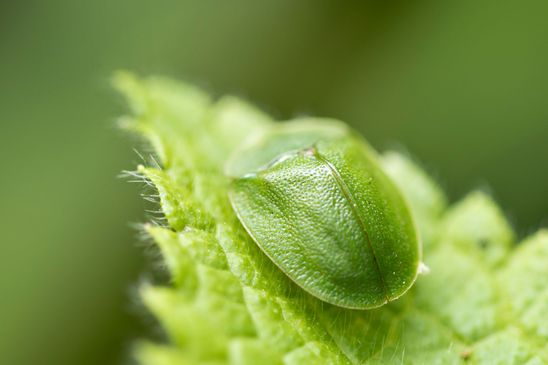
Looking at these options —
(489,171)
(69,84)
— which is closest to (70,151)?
(69,84)

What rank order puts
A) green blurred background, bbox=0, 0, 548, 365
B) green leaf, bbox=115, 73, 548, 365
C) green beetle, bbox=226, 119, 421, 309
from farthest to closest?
green blurred background, bbox=0, 0, 548, 365
green beetle, bbox=226, 119, 421, 309
green leaf, bbox=115, 73, 548, 365

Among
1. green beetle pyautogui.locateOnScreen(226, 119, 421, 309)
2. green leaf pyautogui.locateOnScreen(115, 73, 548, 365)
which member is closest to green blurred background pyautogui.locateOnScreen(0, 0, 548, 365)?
green leaf pyautogui.locateOnScreen(115, 73, 548, 365)

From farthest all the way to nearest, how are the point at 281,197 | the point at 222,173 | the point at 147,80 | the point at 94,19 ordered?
1. the point at 94,19
2. the point at 147,80
3. the point at 222,173
4. the point at 281,197

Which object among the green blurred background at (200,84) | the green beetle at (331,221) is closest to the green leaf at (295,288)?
the green beetle at (331,221)


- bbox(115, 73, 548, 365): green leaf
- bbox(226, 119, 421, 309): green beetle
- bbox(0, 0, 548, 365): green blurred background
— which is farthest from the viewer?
bbox(0, 0, 548, 365): green blurred background

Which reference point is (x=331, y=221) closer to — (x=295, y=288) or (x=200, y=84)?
(x=295, y=288)

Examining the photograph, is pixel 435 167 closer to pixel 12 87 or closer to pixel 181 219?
pixel 181 219

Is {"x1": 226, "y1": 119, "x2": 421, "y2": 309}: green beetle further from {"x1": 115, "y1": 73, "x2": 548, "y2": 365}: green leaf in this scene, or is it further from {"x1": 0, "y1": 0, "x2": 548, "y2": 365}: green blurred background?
{"x1": 0, "y1": 0, "x2": 548, "y2": 365}: green blurred background
